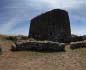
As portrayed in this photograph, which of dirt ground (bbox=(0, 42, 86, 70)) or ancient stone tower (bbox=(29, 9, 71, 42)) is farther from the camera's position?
ancient stone tower (bbox=(29, 9, 71, 42))

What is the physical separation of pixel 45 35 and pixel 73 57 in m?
23.4

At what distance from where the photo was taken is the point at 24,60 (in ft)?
49.0

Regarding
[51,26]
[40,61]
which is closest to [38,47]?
[40,61]

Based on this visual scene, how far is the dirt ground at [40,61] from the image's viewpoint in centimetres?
1298

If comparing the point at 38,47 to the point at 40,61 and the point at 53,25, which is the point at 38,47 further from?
the point at 53,25

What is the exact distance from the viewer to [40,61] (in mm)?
14570

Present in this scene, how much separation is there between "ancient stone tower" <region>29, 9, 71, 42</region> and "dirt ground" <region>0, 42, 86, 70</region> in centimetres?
1915

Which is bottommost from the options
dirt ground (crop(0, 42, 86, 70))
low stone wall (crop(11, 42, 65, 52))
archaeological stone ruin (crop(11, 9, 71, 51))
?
dirt ground (crop(0, 42, 86, 70))

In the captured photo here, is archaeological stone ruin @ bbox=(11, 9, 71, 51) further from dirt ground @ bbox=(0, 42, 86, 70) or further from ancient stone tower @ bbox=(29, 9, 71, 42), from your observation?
dirt ground @ bbox=(0, 42, 86, 70)

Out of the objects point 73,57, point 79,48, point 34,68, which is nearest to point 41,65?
point 34,68

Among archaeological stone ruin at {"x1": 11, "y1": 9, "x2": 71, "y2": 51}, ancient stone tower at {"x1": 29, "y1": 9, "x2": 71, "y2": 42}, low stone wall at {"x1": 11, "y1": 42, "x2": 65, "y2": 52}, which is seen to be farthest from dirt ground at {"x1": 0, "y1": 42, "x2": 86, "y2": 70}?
ancient stone tower at {"x1": 29, "y1": 9, "x2": 71, "y2": 42}

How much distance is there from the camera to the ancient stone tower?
122 ft

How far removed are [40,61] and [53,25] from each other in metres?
24.7

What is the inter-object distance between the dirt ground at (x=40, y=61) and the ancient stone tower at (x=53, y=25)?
19148 mm
